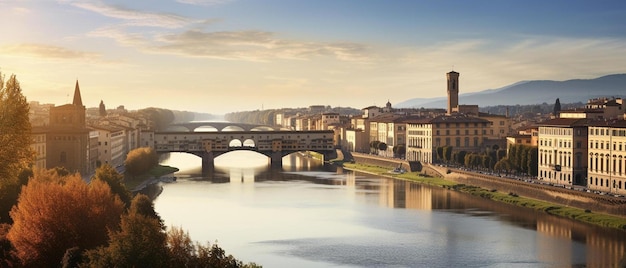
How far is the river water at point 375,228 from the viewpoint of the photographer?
25.0 metres

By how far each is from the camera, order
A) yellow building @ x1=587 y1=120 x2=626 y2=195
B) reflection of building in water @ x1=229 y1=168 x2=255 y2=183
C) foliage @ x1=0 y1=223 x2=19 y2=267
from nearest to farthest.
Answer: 1. foliage @ x1=0 y1=223 x2=19 y2=267
2. yellow building @ x1=587 y1=120 x2=626 y2=195
3. reflection of building in water @ x1=229 y1=168 x2=255 y2=183

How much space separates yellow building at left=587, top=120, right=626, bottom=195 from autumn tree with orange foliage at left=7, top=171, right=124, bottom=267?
825 inches

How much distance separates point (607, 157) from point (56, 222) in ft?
78.0

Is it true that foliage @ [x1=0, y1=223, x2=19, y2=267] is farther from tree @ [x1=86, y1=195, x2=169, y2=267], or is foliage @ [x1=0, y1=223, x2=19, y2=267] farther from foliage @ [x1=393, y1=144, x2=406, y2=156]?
foliage @ [x1=393, y1=144, x2=406, y2=156]

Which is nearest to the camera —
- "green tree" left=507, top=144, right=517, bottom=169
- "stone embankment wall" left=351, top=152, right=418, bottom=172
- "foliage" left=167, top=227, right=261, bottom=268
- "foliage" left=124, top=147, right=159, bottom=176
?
"foliage" left=167, top=227, right=261, bottom=268

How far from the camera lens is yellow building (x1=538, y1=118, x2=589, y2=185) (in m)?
38.8

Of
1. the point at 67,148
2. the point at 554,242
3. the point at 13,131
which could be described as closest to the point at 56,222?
the point at 13,131

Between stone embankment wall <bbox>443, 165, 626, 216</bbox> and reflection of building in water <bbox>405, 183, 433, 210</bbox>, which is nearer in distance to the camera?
stone embankment wall <bbox>443, 165, 626, 216</bbox>

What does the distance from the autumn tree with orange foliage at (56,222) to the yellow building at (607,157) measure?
21.0m

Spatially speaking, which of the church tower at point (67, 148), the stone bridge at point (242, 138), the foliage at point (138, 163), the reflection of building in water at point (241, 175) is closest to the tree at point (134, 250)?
the church tower at point (67, 148)

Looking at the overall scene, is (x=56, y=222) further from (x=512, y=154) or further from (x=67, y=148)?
(x=512, y=154)

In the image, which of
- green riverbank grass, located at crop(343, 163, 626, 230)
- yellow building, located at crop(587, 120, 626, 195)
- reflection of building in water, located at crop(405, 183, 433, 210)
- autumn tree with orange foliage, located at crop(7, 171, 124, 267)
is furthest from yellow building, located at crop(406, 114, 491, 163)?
autumn tree with orange foliage, located at crop(7, 171, 124, 267)

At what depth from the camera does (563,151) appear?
39.8 metres

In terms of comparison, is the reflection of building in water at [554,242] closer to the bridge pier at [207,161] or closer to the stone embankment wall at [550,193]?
the stone embankment wall at [550,193]
